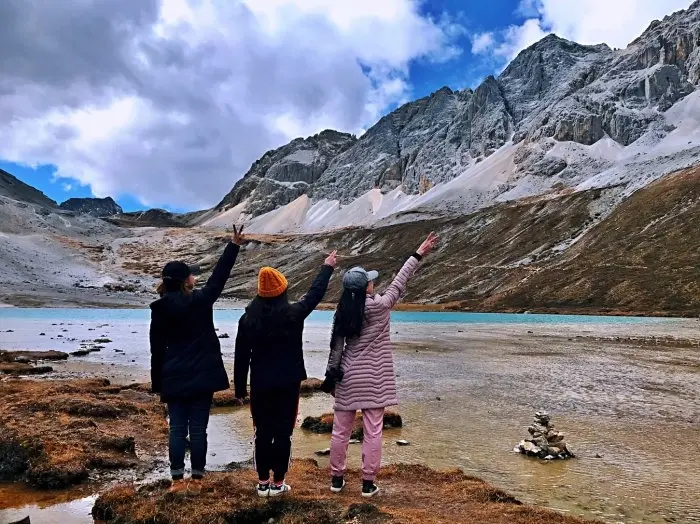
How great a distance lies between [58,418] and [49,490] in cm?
535

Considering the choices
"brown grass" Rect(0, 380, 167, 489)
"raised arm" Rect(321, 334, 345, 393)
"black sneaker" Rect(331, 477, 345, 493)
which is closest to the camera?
"raised arm" Rect(321, 334, 345, 393)

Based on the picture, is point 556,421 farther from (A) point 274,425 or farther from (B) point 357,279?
(A) point 274,425

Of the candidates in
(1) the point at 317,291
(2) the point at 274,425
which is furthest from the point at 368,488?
(1) the point at 317,291

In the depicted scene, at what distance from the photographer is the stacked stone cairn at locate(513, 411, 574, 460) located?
13078 millimetres

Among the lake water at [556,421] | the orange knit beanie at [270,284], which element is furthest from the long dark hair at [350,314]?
the lake water at [556,421]

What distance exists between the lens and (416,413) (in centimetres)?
1888

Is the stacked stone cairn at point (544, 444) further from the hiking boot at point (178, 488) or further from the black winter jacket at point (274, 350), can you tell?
the hiking boot at point (178, 488)

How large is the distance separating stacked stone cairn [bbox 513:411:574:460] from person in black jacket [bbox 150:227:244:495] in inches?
324

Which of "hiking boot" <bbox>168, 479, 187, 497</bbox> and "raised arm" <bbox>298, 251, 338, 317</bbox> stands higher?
"raised arm" <bbox>298, 251, 338, 317</bbox>

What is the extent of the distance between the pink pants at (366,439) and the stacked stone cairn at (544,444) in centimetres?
618

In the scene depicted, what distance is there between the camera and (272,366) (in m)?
8.05

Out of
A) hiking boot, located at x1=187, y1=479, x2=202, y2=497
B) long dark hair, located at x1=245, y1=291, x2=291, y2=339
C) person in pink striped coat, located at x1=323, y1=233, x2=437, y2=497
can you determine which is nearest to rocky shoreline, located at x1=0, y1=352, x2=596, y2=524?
hiking boot, located at x1=187, y1=479, x2=202, y2=497

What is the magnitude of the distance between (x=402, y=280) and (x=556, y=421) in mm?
11456

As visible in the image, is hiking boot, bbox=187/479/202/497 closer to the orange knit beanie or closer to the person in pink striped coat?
the person in pink striped coat
